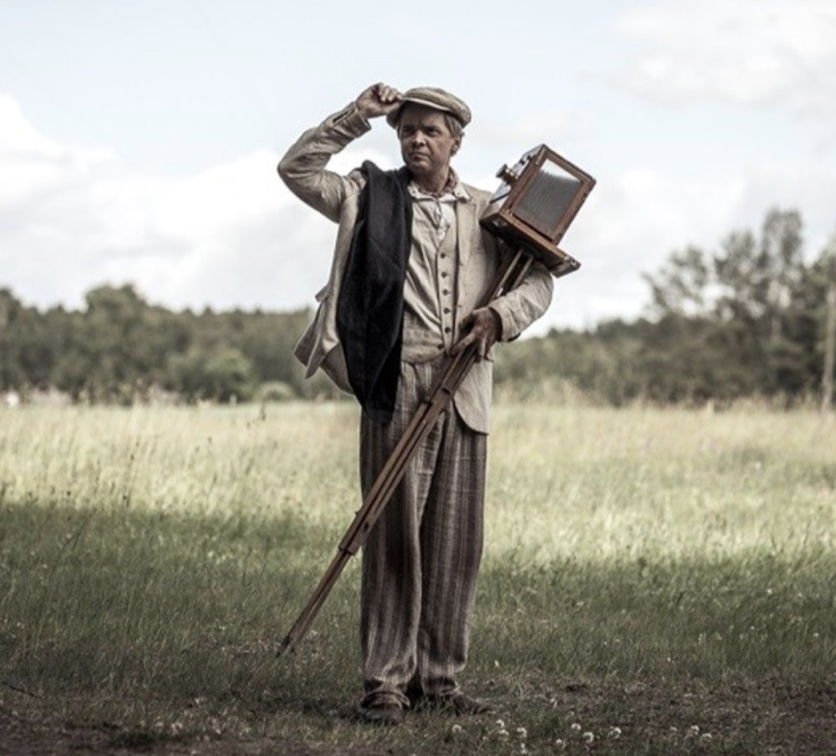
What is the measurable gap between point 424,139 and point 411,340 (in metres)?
0.72

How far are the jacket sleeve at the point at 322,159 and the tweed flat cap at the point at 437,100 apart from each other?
20 cm

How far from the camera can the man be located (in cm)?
643

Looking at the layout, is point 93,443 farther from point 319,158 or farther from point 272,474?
point 319,158

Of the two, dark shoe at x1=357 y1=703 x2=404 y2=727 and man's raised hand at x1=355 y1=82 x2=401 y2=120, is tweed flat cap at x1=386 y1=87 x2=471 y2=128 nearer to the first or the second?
man's raised hand at x1=355 y1=82 x2=401 y2=120

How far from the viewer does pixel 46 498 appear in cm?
1255

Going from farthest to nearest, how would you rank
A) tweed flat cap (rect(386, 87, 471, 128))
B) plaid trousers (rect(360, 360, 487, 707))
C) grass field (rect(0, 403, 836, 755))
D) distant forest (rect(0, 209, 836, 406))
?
distant forest (rect(0, 209, 836, 406)) → grass field (rect(0, 403, 836, 755)) → plaid trousers (rect(360, 360, 487, 707)) → tweed flat cap (rect(386, 87, 471, 128))

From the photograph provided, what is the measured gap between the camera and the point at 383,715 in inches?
253

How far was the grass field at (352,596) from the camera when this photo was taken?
21.8ft

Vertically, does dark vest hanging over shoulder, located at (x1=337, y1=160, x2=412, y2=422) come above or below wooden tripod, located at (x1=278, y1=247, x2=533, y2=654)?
above

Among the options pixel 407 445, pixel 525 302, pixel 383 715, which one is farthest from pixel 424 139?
pixel 383 715

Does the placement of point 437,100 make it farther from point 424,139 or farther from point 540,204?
point 540,204

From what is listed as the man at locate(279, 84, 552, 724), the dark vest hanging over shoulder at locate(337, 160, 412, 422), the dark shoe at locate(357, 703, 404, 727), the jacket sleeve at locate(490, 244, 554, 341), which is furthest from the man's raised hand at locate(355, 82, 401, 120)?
the dark shoe at locate(357, 703, 404, 727)

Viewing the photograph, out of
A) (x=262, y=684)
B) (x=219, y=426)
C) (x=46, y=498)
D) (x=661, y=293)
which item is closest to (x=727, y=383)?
(x=661, y=293)

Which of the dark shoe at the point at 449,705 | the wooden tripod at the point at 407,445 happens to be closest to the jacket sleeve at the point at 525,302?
the wooden tripod at the point at 407,445
